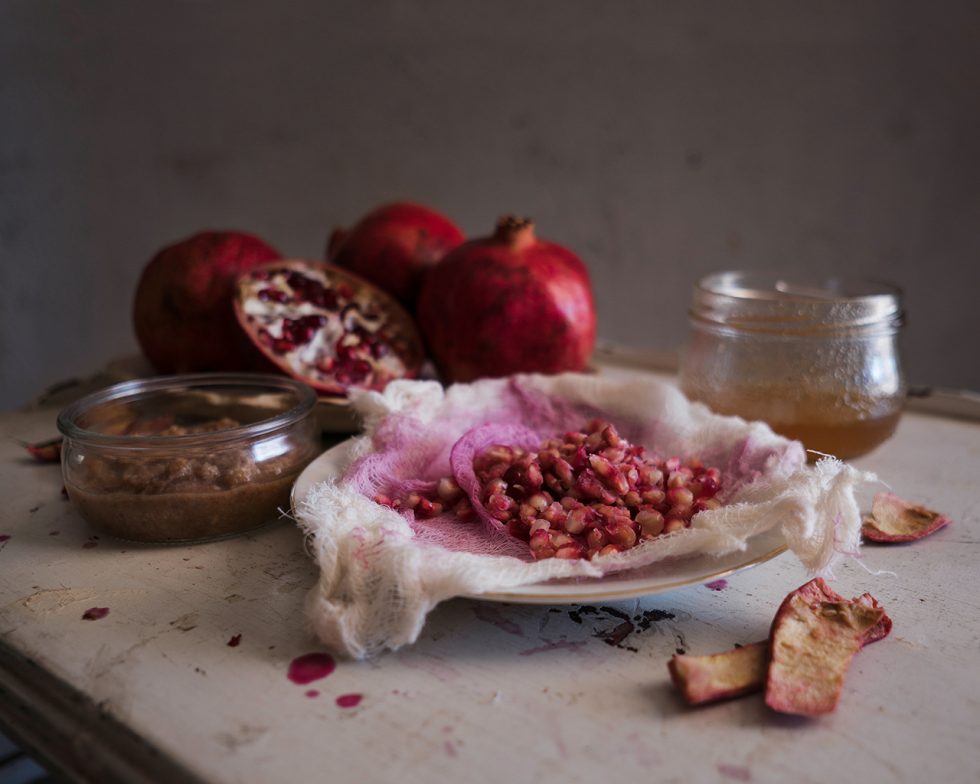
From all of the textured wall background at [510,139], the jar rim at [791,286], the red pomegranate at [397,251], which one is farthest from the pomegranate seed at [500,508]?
the textured wall background at [510,139]

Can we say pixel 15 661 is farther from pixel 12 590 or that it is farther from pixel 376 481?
pixel 376 481

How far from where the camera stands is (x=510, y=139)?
7.63 ft

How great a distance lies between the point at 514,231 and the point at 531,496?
21.2 inches

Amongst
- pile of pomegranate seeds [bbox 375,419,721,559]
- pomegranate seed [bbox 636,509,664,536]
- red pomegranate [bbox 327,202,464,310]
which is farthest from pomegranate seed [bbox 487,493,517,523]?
red pomegranate [bbox 327,202,464,310]

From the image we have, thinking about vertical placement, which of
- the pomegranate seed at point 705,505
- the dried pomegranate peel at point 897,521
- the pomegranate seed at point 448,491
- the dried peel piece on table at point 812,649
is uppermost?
the pomegranate seed at point 705,505

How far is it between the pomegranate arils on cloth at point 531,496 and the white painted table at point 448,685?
5 centimetres

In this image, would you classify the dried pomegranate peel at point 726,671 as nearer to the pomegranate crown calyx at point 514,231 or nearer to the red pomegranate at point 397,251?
the pomegranate crown calyx at point 514,231

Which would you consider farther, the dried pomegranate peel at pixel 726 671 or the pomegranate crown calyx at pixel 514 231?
the pomegranate crown calyx at pixel 514 231

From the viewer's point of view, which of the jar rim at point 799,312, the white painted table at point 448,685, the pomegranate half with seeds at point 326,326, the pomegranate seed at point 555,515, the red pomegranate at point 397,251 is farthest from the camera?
the red pomegranate at point 397,251

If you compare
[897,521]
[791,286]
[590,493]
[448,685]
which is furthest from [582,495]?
[791,286]

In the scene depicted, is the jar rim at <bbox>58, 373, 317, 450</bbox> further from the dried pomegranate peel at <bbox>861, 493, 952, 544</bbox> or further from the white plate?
the dried pomegranate peel at <bbox>861, 493, 952, 544</bbox>

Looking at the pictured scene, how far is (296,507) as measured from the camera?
73 cm

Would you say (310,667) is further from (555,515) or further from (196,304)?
(196,304)

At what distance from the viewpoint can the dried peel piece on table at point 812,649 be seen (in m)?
0.56
